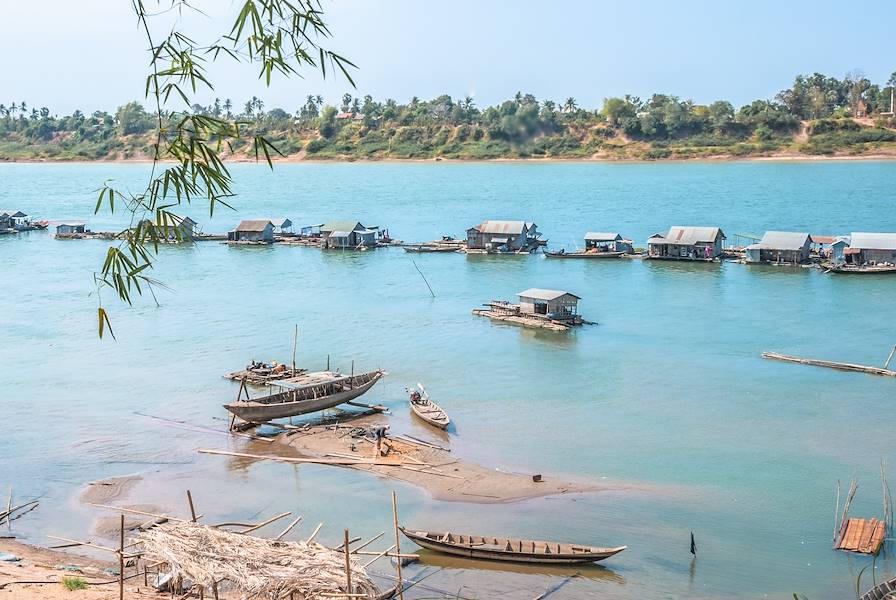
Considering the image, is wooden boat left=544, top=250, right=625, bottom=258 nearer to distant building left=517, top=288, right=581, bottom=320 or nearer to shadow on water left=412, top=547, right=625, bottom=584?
distant building left=517, top=288, right=581, bottom=320

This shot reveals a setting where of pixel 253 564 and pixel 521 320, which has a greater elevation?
pixel 253 564

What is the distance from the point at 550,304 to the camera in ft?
123

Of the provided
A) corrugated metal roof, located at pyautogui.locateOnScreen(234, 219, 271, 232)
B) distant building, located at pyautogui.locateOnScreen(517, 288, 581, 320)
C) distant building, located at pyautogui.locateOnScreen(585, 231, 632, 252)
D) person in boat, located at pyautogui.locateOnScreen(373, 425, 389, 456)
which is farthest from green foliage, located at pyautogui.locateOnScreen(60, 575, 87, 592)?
corrugated metal roof, located at pyautogui.locateOnScreen(234, 219, 271, 232)

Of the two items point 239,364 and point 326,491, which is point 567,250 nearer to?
point 239,364

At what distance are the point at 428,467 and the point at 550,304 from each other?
1634 centimetres

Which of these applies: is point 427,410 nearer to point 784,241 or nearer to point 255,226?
point 784,241

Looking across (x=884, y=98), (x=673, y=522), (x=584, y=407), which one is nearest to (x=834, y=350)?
(x=584, y=407)

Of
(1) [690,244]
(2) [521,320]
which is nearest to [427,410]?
(2) [521,320]

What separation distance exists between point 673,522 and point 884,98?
399 feet

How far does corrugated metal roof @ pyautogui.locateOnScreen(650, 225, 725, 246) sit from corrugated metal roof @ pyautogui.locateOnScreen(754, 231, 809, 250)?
2.73m

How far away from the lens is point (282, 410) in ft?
82.2

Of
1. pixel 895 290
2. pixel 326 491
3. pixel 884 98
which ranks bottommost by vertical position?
pixel 326 491

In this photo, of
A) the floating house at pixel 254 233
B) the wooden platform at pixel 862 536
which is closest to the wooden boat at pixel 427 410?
the wooden platform at pixel 862 536

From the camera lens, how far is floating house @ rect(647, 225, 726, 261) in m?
52.2
